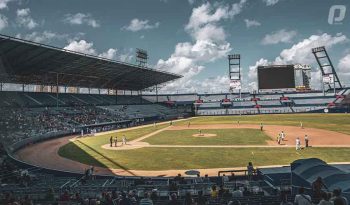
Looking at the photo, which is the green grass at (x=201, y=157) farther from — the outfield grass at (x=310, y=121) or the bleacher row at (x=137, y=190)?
the outfield grass at (x=310, y=121)

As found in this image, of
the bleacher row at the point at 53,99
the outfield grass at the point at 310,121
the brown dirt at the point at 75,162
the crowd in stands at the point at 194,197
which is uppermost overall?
the bleacher row at the point at 53,99

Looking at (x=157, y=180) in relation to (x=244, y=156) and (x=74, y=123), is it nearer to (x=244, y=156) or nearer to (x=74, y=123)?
(x=244, y=156)

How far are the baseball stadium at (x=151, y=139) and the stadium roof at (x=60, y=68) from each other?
0.84 ft

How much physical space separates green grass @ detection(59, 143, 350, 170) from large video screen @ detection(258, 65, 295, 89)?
58.9m

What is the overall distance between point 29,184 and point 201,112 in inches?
3612

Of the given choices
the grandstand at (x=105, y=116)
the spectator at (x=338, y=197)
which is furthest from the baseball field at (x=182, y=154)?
the spectator at (x=338, y=197)

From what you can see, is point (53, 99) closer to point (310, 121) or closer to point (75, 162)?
point (75, 162)

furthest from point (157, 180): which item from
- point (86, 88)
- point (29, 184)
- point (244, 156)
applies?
point (86, 88)

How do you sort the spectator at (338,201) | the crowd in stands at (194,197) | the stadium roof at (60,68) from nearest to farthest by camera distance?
the spectator at (338,201) < the crowd in stands at (194,197) < the stadium roof at (60,68)

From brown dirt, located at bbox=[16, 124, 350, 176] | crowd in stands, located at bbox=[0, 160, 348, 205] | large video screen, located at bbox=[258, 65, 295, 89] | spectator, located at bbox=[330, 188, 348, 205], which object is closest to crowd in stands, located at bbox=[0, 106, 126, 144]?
brown dirt, located at bbox=[16, 124, 350, 176]

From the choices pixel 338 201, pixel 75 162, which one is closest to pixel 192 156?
pixel 75 162

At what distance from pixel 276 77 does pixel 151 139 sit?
55812 millimetres

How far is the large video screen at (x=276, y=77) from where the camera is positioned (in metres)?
87.9

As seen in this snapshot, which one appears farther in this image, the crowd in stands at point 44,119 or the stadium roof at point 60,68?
the stadium roof at point 60,68
